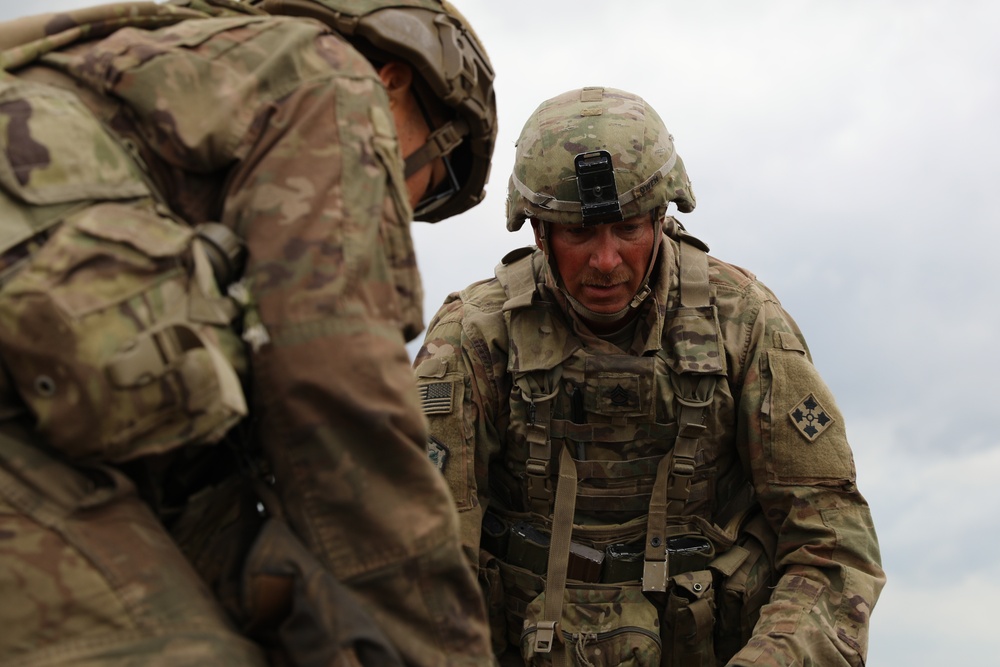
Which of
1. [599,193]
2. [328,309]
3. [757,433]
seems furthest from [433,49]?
[757,433]

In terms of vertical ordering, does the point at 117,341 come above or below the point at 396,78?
below

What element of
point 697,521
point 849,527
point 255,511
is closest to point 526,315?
point 697,521

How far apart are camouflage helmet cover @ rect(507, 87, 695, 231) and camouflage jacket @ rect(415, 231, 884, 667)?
0.28 m

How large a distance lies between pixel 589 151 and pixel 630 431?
1.13 m

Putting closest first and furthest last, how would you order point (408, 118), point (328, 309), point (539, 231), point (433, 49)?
point (328, 309), point (433, 49), point (408, 118), point (539, 231)

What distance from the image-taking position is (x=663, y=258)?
5.57 meters

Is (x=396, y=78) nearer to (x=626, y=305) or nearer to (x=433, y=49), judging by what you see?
(x=433, y=49)

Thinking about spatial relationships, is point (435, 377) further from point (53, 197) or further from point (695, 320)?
point (53, 197)

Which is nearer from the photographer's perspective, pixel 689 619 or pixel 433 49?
pixel 433 49

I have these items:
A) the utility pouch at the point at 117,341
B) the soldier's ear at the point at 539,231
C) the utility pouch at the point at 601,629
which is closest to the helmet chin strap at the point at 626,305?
the soldier's ear at the point at 539,231

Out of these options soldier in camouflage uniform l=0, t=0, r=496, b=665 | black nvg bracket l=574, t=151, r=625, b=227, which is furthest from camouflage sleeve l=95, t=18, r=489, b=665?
black nvg bracket l=574, t=151, r=625, b=227

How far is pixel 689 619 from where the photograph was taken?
5457 mm

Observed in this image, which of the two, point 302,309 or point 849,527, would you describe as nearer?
point 302,309

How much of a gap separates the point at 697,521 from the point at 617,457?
1.37 ft
